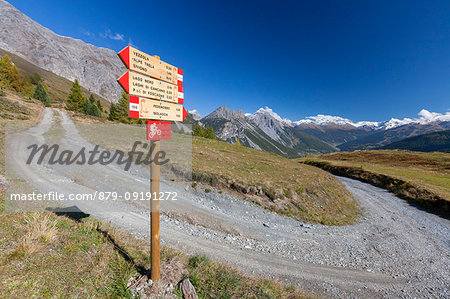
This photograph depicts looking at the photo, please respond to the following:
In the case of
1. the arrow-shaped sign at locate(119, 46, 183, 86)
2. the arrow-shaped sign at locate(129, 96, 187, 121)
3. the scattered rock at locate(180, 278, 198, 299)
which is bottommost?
the scattered rock at locate(180, 278, 198, 299)

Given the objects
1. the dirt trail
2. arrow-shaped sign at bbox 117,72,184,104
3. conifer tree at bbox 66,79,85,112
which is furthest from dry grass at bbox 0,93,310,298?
conifer tree at bbox 66,79,85,112

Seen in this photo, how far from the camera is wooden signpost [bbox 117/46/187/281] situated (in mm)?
4480

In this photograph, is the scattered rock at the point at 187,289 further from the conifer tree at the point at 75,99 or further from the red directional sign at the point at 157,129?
the conifer tree at the point at 75,99

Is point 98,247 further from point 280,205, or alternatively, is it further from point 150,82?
point 280,205

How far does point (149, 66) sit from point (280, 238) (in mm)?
12421

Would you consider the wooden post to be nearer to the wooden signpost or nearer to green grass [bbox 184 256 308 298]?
the wooden signpost

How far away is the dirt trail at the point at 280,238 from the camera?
8.73 metres

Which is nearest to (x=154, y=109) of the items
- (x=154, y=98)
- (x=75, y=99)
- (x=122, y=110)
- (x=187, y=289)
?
(x=154, y=98)

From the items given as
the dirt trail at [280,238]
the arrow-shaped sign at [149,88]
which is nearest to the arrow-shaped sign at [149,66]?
the arrow-shaped sign at [149,88]

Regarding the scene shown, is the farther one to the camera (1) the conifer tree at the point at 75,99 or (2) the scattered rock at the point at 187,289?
(1) the conifer tree at the point at 75,99

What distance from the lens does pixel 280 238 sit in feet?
38.4

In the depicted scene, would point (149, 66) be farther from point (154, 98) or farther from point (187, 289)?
point (187, 289)

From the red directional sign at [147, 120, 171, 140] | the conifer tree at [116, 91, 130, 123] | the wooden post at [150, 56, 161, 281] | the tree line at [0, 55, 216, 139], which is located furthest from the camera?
the tree line at [0, 55, 216, 139]

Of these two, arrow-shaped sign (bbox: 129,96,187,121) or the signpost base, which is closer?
arrow-shaped sign (bbox: 129,96,187,121)
